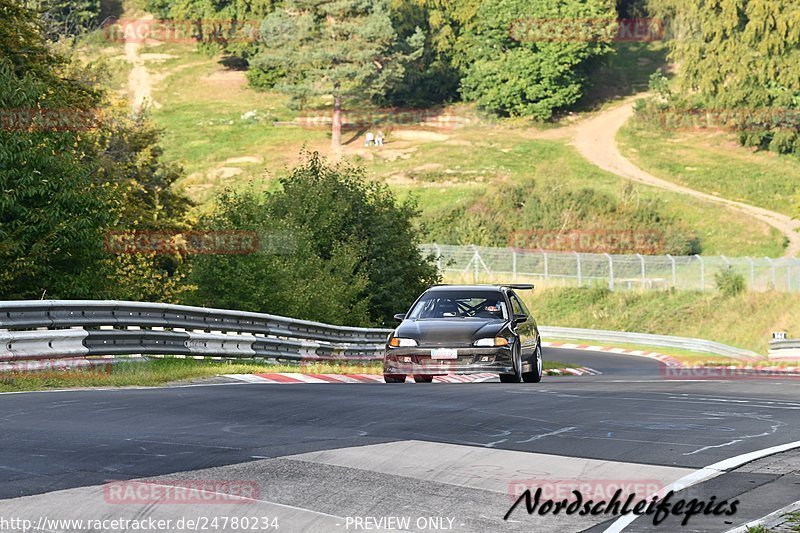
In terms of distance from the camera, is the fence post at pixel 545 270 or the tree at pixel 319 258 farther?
the fence post at pixel 545 270

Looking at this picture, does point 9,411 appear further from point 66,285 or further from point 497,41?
point 497,41

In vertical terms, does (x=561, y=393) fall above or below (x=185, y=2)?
below

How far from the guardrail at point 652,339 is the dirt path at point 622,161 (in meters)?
22.6

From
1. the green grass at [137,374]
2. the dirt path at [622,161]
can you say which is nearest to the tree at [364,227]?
the green grass at [137,374]

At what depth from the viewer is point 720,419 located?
13.4 meters

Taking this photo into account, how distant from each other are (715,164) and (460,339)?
76.3 metres

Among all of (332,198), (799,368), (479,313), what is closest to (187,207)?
(332,198)

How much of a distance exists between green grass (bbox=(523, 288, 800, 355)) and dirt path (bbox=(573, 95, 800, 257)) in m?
18.1

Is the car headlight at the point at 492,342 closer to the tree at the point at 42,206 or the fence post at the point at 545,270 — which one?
the tree at the point at 42,206

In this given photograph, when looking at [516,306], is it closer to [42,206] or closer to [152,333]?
[152,333]

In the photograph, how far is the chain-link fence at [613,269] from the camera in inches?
2105

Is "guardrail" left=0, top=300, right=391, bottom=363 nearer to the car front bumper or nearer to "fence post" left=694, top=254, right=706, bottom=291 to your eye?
the car front bumper

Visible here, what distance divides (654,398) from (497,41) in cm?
9310

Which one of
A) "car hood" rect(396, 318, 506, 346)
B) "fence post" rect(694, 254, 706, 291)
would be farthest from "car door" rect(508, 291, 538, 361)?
"fence post" rect(694, 254, 706, 291)
